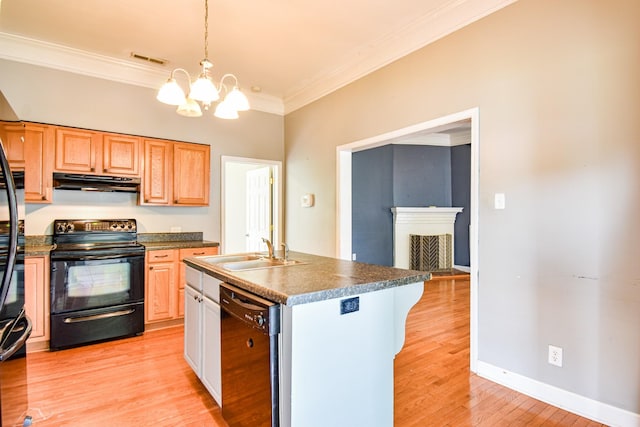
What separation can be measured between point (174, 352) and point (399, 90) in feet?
10.6

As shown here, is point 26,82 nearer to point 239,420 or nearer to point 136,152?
point 136,152

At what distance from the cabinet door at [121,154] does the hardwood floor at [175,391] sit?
176 centimetres

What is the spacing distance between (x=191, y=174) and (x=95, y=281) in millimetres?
1547

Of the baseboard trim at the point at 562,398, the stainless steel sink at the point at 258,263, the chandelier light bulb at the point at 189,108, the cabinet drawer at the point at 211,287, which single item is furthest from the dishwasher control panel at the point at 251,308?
the baseboard trim at the point at 562,398

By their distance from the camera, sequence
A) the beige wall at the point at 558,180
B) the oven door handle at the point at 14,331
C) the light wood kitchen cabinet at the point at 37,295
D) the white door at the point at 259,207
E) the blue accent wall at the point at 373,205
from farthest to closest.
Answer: the blue accent wall at the point at 373,205, the white door at the point at 259,207, the light wood kitchen cabinet at the point at 37,295, the beige wall at the point at 558,180, the oven door handle at the point at 14,331

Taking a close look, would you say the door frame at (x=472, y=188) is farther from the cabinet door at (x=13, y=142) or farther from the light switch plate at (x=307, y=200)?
the cabinet door at (x=13, y=142)

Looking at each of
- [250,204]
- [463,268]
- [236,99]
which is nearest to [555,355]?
[236,99]

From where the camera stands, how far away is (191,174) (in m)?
4.14

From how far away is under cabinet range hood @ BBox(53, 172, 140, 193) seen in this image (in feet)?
11.0

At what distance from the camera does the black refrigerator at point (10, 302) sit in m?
1.27

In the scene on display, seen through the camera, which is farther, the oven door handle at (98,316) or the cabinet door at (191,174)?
the cabinet door at (191,174)

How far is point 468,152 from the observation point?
6.73 meters

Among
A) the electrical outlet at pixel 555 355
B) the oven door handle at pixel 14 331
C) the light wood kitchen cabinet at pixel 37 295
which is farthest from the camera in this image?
the light wood kitchen cabinet at pixel 37 295

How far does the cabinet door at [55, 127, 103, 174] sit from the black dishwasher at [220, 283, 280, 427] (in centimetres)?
259
